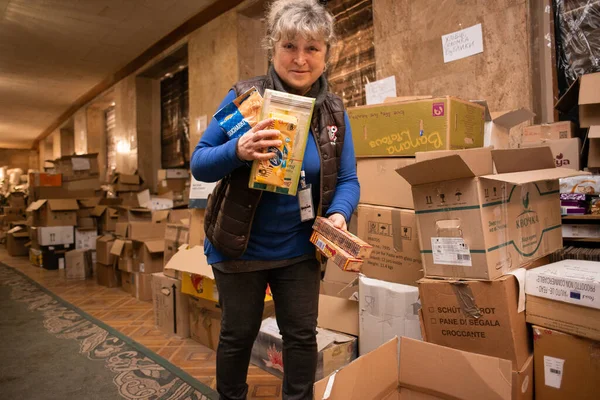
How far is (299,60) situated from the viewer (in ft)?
3.43

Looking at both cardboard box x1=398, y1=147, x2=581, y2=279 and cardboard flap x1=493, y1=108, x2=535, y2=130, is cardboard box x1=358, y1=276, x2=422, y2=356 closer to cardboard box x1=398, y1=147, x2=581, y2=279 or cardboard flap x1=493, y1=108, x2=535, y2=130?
cardboard box x1=398, y1=147, x2=581, y2=279

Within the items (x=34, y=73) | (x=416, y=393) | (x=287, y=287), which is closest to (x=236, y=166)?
(x=287, y=287)

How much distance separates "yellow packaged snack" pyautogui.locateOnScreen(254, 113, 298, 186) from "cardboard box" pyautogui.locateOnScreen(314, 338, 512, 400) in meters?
0.48

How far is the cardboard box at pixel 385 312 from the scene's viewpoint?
1.59m

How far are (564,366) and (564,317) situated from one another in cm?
15

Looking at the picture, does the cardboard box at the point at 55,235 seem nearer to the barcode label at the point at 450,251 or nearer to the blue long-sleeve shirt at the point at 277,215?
the blue long-sleeve shirt at the point at 277,215

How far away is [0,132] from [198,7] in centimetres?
963

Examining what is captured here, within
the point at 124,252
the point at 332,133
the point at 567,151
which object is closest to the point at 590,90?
the point at 567,151

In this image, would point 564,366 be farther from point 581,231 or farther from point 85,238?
point 85,238

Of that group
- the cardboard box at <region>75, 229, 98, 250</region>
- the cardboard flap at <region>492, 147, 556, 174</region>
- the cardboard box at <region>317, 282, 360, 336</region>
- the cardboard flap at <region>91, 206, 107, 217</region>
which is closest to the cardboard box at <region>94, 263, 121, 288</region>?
the cardboard flap at <region>91, 206, 107, 217</region>

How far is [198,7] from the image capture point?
4027mm

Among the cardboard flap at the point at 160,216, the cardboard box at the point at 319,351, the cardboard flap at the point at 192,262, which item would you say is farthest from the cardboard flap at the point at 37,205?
the cardboard box at the point at 319,351

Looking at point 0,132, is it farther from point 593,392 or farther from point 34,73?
point 593,392

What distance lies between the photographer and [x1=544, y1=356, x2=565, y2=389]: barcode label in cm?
120
